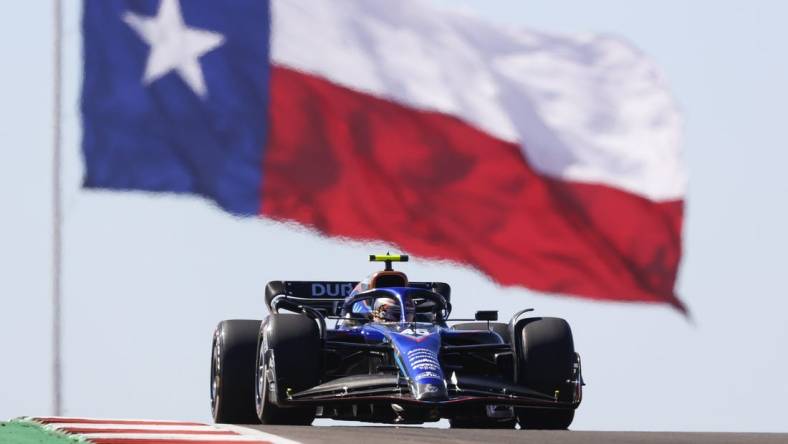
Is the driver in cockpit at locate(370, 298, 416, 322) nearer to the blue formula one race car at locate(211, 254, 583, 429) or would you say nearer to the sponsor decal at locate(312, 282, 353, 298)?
the blue formula one race car at locate(211, 254, 583, 429)

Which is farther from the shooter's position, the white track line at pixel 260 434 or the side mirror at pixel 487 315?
the side mirror at pixel 487 315

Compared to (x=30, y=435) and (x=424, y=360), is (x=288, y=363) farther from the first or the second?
(x=30, y=435)

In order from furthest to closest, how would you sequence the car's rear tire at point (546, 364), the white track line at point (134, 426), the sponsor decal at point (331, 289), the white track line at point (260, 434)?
the sponsor decal at point (331, 289)
the car's rear tire at point (546, 364)
the white track line at point (134, 426)
the white track line at point (260, 434)

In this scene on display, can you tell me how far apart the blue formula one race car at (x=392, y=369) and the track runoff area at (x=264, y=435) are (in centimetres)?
80

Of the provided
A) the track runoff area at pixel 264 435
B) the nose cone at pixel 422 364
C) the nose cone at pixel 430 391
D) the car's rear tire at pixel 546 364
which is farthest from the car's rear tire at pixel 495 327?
the track runoff area at pixel 264 435

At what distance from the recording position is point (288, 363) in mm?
22328

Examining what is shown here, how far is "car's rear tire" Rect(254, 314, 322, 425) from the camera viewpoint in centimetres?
2230

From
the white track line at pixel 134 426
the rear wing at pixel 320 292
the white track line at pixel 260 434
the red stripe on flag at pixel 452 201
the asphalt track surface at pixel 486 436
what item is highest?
the red stripe on flag at pixel 452 201

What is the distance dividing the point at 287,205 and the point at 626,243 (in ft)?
14.1

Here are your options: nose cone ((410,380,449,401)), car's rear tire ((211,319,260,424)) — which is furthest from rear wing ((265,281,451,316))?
nose cone ((410,380,449,401))

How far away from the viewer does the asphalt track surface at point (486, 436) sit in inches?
730

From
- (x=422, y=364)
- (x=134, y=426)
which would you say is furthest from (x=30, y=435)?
(x=422, y=364)

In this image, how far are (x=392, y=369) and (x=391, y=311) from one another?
161cm

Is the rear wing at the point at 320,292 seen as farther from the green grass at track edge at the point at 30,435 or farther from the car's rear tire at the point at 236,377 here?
the green grass at track edge at the point at 30,435
